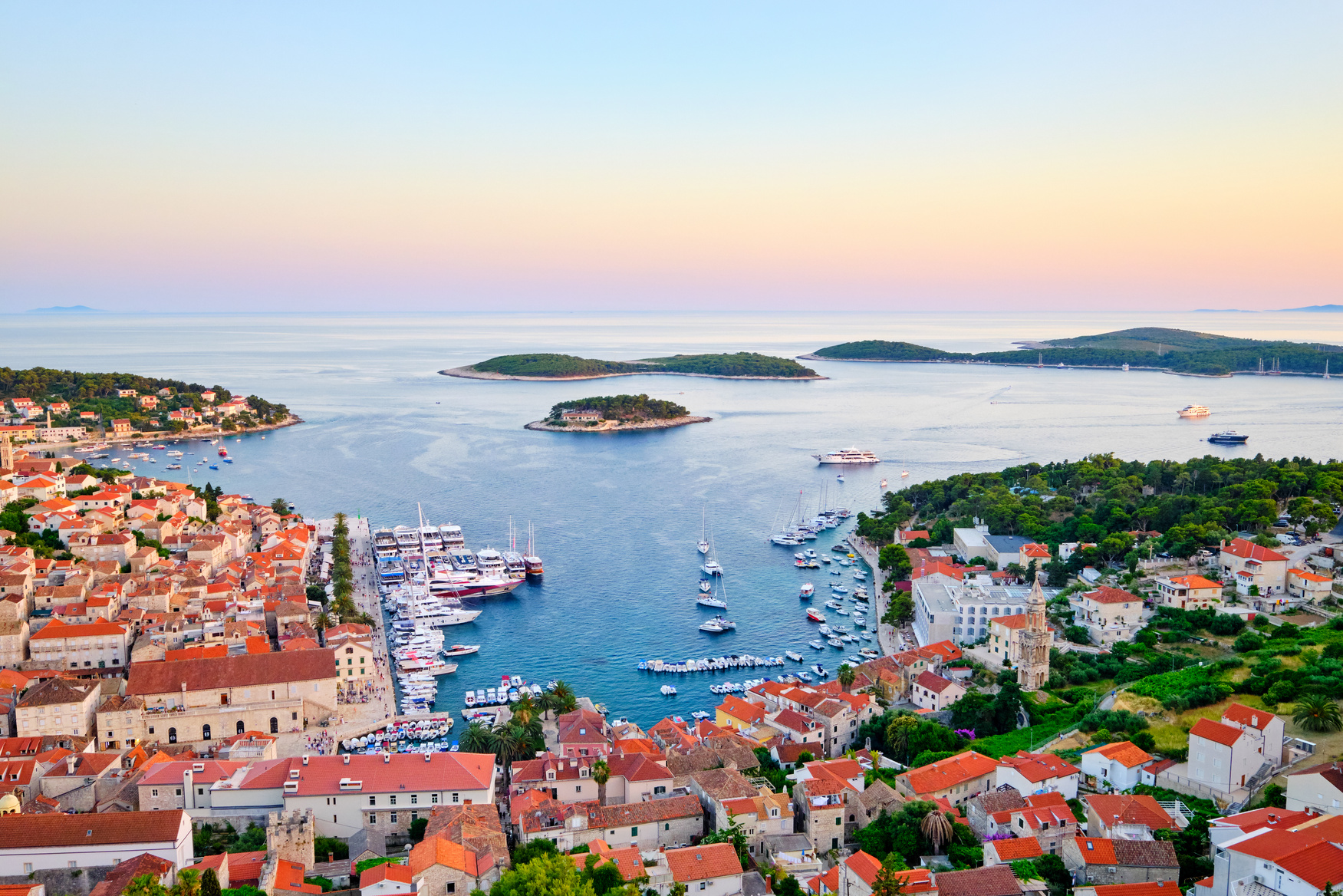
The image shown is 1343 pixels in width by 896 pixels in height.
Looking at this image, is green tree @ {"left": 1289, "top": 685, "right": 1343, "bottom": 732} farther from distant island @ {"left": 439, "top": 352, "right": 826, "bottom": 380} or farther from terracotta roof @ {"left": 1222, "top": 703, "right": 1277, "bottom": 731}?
distant island @ {"left": 439, "top": 352, "right": 826, "bottom": 380}

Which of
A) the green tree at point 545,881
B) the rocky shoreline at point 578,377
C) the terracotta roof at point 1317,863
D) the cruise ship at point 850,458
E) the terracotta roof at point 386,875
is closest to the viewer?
the terracotta roof at point 1317,863

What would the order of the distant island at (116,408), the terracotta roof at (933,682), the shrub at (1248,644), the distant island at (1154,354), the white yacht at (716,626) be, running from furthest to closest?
1. the distant island at (1154,354)
2. the distant island at (116,408)
3. the white yacht at (716,626)
4. the shrub at (1248,644)
5. the terracotta roof at (933,682)

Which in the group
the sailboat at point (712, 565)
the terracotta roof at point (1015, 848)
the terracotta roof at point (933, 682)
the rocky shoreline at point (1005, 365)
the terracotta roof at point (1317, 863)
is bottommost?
the sailboat at point (712, 565)

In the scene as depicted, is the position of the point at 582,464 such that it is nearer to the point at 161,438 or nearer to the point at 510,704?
the point at 161,438

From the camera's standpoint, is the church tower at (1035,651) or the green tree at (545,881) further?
the church tower at (1035,651)

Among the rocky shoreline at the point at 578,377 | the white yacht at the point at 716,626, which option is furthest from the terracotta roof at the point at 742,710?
the rocky shoreline at the point at 578,377

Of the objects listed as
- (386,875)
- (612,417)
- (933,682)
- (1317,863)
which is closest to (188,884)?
(386,875)

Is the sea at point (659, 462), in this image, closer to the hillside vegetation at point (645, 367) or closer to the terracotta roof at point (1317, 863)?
the hillside vegetation at point (645, 367)
